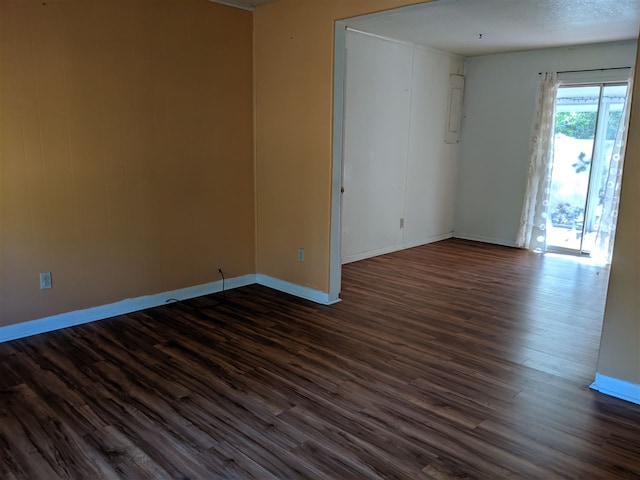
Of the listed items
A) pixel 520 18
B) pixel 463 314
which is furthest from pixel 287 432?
pixel 520 18

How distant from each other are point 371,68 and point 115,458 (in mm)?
4588

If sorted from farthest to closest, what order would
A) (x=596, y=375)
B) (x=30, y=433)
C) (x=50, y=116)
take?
(x=50, y=116)
(x=596, y=375)
(x=30, y=433)

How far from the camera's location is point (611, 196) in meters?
5.68

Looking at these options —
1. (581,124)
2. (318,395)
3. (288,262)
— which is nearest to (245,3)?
(288,262)

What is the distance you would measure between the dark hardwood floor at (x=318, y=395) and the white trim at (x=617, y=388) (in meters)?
0.05

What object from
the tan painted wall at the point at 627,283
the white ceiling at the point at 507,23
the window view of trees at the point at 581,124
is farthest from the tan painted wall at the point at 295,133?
the window view of trees at the point at 581,124

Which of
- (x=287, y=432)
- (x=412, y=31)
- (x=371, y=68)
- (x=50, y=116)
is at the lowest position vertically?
(x=287, y=432)

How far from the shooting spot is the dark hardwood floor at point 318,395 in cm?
213

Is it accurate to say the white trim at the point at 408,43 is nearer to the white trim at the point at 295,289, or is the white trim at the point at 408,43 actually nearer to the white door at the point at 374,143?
the white door at the point at 374,143

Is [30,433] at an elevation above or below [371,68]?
below

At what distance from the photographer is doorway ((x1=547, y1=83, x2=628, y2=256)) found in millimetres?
5742

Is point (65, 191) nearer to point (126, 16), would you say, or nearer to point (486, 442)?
point (126, 16)

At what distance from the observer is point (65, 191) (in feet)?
11.1

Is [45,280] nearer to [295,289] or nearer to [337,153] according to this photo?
[295,289]
